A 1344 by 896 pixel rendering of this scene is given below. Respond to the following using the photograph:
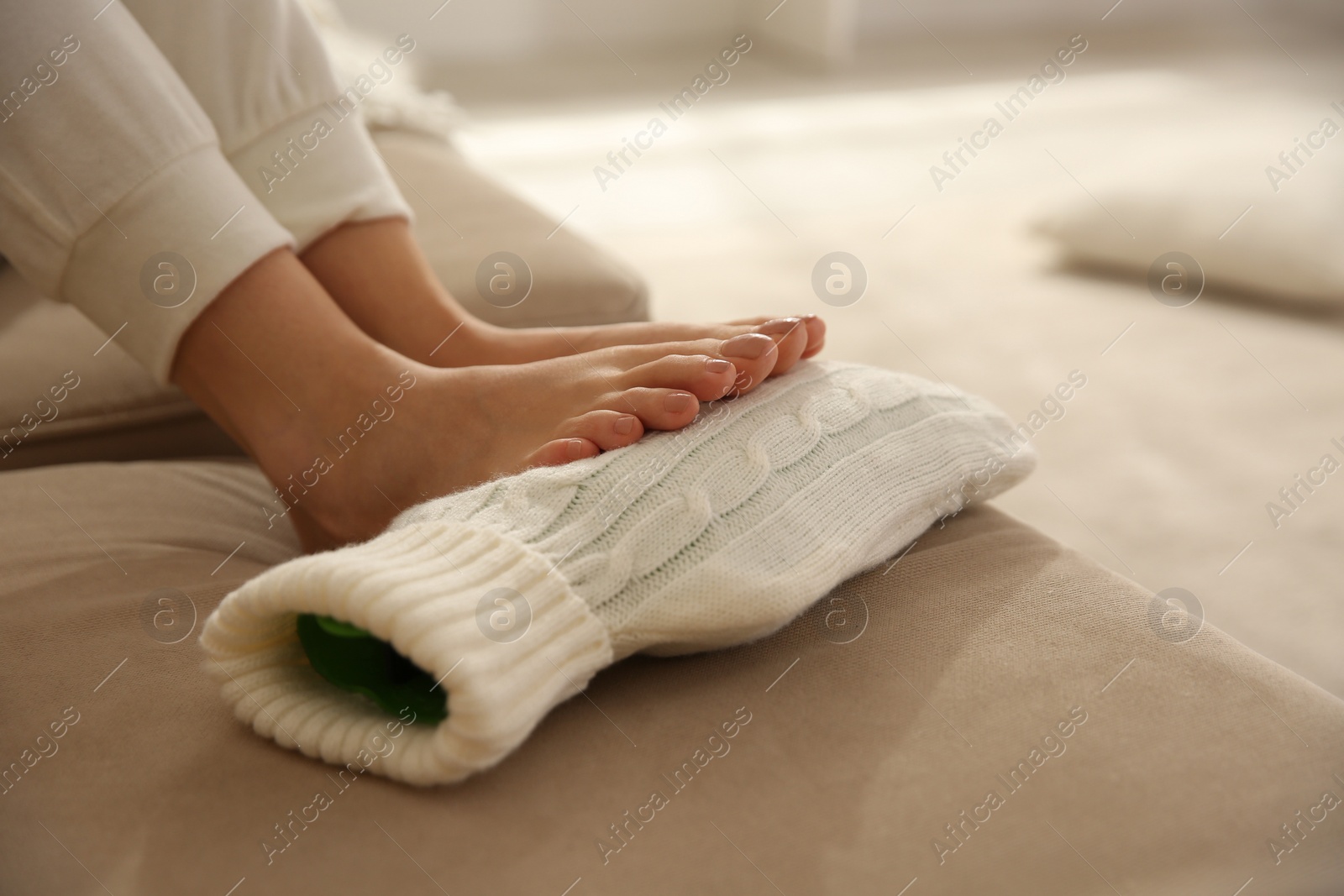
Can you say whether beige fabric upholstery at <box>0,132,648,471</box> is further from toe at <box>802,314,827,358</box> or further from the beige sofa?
toe at <box>802,314,827,358</box>

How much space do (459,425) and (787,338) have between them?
218 mm

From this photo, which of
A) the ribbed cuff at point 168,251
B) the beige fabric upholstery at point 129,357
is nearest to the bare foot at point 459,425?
the ribbed cuff at point 168,251

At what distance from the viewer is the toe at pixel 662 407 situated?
583 millimetres

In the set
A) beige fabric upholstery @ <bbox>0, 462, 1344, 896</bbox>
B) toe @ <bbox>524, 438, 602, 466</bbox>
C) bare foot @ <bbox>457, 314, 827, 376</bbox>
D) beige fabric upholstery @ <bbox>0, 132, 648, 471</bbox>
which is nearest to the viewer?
beige fabric upholstery @ <bbox>0, 462, 1344, 896</bbox>

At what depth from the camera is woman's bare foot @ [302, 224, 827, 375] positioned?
0.75 meters

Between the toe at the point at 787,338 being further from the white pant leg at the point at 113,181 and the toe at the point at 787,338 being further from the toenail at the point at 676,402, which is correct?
A: the white pant leg at the point at 113,181

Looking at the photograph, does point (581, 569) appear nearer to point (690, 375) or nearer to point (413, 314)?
Result: point (690, 375)

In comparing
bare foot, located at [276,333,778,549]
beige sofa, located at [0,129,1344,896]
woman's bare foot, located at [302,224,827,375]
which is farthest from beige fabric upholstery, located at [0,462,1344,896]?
woman's bare foot, located at [302,224,827,375]

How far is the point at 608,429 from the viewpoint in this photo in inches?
22.9

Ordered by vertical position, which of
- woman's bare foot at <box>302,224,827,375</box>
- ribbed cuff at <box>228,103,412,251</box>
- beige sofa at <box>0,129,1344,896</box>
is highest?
ribbed cuff at <box>228,103,412,251</box>

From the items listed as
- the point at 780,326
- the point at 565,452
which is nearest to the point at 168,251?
the point at 565,452

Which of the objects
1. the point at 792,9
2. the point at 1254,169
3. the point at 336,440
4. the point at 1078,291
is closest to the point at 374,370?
the point at 336,440

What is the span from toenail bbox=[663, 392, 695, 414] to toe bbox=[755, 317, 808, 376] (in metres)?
0.08

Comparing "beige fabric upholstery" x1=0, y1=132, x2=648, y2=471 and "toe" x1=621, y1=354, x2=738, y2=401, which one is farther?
"beige fabric upholstery" x1=0, y1=132, x2=648, y2=471
